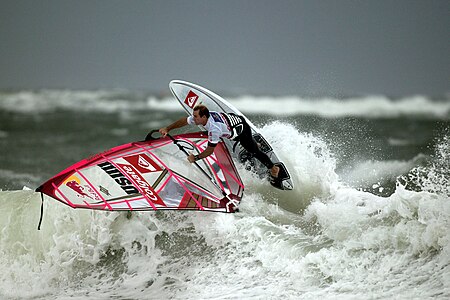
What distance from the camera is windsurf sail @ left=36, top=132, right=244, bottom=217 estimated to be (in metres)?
2.92

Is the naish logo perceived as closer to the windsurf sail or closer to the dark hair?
the windsurf sail

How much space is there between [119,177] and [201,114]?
59 cm

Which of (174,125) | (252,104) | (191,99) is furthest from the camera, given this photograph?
(252,104)

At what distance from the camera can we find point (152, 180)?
305 centimetres

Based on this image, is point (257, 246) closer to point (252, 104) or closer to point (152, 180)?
point (152, 180)

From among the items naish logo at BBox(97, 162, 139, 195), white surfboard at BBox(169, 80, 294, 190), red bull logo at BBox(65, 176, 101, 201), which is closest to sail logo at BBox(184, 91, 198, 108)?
white surfboard at BBox(169, 80, 294, 190)

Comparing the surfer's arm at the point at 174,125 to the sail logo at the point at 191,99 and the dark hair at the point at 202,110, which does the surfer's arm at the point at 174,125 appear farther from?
the sail logo at the point at 191,99

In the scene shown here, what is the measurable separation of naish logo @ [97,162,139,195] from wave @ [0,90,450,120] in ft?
7.71

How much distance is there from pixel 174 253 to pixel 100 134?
165 inches

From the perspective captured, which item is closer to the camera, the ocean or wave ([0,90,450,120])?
the ocean

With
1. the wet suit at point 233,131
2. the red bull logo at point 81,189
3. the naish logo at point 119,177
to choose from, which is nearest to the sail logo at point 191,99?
the wet suit at point 233,131

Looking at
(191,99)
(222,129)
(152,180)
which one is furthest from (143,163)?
(191,99)

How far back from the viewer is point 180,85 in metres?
3.58

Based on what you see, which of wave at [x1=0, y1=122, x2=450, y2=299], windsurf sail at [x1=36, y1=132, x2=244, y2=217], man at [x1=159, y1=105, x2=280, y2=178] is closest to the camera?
wave at [x1=0, y1=122, x2=450, y2=299]
